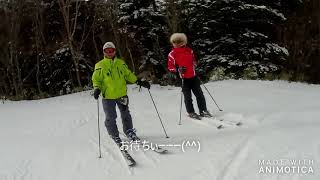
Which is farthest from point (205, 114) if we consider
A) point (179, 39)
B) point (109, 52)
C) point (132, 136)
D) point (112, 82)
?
point (109, 52)

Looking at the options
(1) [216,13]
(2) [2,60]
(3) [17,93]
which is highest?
(1) [216,13]

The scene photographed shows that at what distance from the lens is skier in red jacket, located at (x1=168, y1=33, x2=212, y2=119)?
840 centimetres

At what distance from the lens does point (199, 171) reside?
5816mm

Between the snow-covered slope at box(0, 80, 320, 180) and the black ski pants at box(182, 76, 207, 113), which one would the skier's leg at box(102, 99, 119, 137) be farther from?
the black ski pants at box(182, 76, 207, 113)

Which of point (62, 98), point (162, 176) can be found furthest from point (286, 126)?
point (62, 98)

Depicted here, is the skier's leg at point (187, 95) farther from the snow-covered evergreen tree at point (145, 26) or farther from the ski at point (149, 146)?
the snow-covered evergreen tree at point (145, 26)

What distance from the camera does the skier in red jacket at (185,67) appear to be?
840cm

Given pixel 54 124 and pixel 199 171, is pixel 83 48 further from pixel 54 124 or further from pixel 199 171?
pixel 199 171

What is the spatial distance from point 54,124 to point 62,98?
123 inches

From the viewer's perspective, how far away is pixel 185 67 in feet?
27.7

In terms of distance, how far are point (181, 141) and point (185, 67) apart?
1737 mm

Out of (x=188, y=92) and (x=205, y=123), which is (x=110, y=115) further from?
(x=188, y=92)

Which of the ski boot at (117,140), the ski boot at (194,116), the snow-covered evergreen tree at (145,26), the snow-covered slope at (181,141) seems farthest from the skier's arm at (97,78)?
the snow-covered evergreen tree at (145,26)

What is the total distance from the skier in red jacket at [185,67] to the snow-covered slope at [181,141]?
1.14 ft
